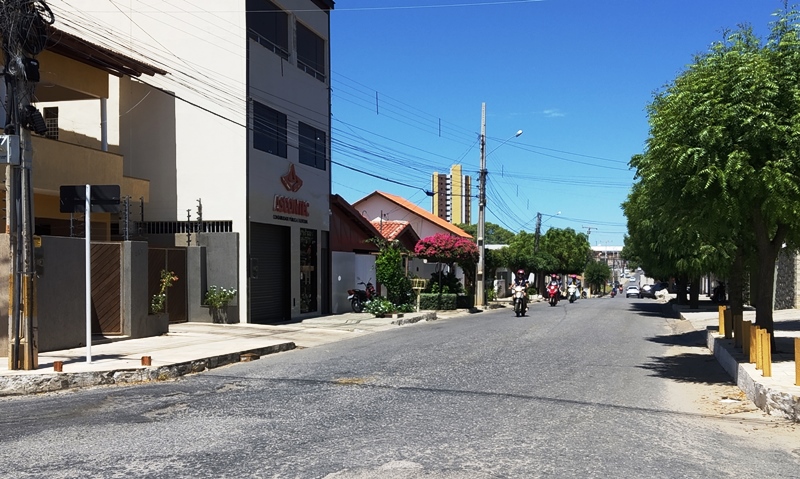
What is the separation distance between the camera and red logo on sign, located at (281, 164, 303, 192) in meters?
25.5

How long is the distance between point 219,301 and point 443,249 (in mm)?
15012

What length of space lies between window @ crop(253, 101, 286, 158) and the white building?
1.5 inches

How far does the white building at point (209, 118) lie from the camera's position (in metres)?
23.1

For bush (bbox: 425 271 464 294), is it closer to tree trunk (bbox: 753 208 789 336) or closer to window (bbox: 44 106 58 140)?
window (bbox: 44 106 58 140)

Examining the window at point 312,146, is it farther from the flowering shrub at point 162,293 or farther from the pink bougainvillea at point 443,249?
the pink bougainvillea at point 443,249

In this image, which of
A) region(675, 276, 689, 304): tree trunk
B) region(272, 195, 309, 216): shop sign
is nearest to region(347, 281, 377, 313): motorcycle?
region(272, 195, 309, 216): shop sign

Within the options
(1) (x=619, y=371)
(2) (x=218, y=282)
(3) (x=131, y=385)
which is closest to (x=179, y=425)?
(3) (x=131, y=385)

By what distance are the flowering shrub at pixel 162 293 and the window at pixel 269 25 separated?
815 cm

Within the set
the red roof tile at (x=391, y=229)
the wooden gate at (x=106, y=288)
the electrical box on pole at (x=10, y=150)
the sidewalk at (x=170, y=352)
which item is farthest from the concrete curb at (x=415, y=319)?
the electrical box on pole at (x=10, y=150)

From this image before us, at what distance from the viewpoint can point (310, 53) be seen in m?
28.2

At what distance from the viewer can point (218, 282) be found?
22.8 m

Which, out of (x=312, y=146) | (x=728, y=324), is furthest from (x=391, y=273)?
(x=728, y=324)

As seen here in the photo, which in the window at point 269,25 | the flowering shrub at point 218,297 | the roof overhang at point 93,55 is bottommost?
the flowering shrub at point 218,297

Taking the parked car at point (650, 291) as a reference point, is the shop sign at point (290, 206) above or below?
above
